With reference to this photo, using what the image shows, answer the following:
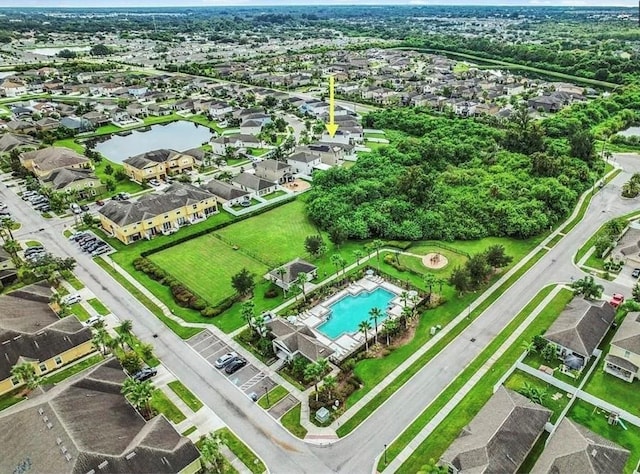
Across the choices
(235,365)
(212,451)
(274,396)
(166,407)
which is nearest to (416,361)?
(274,396)

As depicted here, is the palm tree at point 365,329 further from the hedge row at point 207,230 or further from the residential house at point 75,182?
the residential house at point 75,182

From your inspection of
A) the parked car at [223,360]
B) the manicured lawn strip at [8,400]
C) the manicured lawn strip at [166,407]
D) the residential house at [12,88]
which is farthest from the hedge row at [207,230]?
the residential house at [12,88]

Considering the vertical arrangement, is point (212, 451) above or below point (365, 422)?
above

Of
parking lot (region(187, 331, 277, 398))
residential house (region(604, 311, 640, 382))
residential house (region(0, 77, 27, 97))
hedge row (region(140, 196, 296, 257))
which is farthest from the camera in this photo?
residential house (region(0, 77, 27, 97))

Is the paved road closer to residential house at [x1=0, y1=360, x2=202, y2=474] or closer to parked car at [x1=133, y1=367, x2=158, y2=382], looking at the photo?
parked car at [x1=133, y1=367, x2=158, y2=382]

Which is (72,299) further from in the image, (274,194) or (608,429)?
(608,429)

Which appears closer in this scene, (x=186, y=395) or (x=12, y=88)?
(x=186, y=395)

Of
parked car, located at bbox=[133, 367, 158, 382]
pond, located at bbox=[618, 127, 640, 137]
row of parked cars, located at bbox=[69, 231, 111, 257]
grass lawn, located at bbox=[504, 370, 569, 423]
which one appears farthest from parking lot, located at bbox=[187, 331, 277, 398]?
pond, located at bbox=[618, 127, 640, 137]
